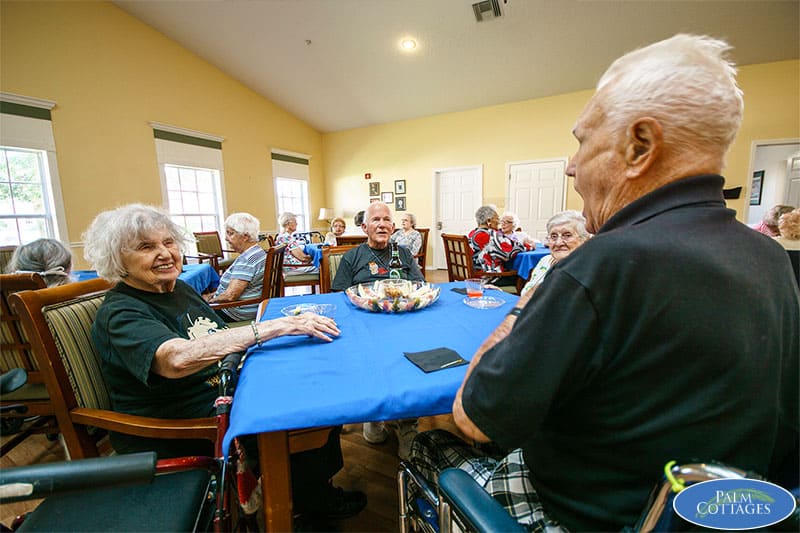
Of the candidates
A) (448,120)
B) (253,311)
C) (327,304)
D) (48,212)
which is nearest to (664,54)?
(327,304)

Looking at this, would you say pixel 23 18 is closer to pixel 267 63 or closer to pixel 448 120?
pixel 267 63

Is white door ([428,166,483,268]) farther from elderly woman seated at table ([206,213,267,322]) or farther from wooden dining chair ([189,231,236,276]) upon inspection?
elderly woman seated at table ([206,213,267,322])

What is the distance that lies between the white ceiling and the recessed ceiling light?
0.30 feet

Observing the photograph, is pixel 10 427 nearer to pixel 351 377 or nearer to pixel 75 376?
pixel 75 376

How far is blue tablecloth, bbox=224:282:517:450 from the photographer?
2.38 feet

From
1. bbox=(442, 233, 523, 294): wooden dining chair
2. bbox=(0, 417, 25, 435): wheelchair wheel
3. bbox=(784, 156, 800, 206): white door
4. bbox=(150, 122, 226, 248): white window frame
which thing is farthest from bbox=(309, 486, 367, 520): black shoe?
bbox=(784, 156, 800, 206): white door

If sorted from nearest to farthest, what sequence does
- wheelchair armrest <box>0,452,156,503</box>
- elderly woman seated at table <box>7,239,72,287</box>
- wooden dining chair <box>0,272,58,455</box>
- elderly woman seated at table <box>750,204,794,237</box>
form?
wheelchair armrest <box>0,452,156,503</box>
wooden dining chair <box>0,272,58,455</box>
elderly woman seated at table <box>7,239,72,287</box>
elderly woman seated at table <box>750,204,794,237</box>

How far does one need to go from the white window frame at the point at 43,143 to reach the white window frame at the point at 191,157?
115 centimetres

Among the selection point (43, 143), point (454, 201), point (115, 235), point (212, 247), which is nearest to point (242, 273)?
point (115, 235)

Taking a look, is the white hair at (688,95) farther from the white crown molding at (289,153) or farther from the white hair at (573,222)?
the white crown molding at (289,153)

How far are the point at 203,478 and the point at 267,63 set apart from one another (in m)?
6.06

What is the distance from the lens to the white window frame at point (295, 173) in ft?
22.0

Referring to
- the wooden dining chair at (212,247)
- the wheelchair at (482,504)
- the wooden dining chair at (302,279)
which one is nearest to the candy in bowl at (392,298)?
the wheelchair at (482,504)

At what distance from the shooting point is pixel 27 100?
3416 mm
